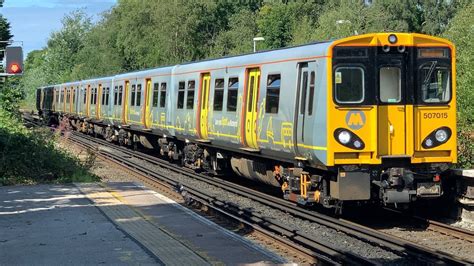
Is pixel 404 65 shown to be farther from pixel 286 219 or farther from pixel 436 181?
pixel 286 219

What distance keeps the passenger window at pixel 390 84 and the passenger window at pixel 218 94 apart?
5.37 metres

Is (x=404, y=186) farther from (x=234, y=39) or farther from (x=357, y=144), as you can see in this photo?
(x=234, y=39)

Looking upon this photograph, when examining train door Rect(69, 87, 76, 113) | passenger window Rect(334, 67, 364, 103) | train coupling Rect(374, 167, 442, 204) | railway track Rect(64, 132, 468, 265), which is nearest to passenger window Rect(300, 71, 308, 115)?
passenger window Rect(334, 67, 364, 103)

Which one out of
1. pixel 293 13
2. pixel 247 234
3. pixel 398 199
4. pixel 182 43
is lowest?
pixel 247 234

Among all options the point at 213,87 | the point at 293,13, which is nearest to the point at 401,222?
the point at 213,87

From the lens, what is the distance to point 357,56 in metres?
10.4

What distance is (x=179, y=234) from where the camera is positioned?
9523 millimetres

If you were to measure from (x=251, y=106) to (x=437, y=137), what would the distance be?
4.12m

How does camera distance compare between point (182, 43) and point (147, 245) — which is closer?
point (147, 245)

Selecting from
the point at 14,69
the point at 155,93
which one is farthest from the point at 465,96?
the point at 14,69

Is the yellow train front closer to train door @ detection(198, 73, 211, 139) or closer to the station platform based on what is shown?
the station platform

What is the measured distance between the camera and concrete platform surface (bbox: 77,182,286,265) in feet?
26.3

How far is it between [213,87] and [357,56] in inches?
238

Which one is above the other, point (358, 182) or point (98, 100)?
point (98, 100)
